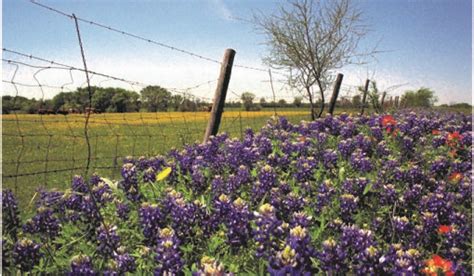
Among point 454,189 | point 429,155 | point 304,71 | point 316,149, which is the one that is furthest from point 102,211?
point 304,71

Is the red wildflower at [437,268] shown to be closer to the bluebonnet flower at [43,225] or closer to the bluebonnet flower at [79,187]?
the bluebonnet flower at [43,225]

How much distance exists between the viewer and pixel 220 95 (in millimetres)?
7273

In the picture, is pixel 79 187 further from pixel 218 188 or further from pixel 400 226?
pixel 400 226

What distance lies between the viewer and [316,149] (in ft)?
20.1

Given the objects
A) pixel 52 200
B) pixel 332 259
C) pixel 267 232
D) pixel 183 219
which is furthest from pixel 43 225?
pixel 332 259

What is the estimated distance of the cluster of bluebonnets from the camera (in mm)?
2680

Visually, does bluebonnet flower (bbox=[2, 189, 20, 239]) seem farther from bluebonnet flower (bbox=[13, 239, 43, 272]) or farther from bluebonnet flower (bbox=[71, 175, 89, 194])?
bluebonnet flower (bbox=[71, 175, 89, 194])

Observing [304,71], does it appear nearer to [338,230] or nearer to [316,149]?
[316,149]

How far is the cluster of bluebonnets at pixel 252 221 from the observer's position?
105 inches

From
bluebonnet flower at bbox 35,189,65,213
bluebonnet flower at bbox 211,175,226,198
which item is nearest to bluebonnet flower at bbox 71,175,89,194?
bluebonnet flower at bbox 35,189,65,213

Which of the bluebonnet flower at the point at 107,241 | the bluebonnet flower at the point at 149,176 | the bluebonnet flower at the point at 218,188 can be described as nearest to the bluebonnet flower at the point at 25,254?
the bluebonnet flower at the point at 107,241

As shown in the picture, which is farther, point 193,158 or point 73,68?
point 193,158

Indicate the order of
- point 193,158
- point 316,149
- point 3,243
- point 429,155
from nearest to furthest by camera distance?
point 3,243
point 193,158
point 316,149
point 429,155

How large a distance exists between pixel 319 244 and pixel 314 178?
1615 millimetres
